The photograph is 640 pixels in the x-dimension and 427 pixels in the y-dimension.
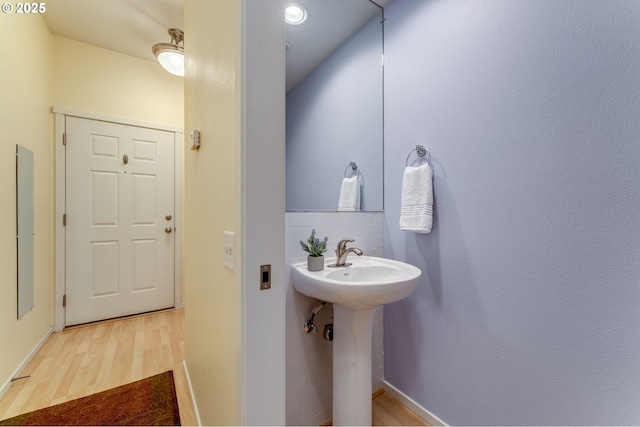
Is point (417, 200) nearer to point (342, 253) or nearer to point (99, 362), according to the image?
point (342, 253)

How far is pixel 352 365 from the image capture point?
128 cm

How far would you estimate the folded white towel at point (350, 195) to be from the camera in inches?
66.7

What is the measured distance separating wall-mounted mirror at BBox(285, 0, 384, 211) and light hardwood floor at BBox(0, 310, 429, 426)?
4.45 feet

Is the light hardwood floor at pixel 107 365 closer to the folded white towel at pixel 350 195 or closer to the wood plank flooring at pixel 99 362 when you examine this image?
the wood plank flooring at pixel 99 362

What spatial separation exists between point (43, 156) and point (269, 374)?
2.73 meters

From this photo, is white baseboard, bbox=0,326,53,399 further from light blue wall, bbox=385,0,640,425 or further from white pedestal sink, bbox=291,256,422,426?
light blue wall, bbox=385,0,640,425

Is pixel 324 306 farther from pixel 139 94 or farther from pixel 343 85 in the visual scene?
pixel 139 94

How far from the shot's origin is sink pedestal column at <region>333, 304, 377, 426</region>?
4.17 feet

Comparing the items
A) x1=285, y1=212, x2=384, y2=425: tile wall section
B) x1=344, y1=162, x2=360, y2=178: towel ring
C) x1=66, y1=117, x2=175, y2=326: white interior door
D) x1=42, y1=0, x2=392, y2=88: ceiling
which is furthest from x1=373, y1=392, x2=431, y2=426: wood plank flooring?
x1=66, y1=117, x2=175, y2=326: white interior door

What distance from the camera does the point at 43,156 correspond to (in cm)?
223

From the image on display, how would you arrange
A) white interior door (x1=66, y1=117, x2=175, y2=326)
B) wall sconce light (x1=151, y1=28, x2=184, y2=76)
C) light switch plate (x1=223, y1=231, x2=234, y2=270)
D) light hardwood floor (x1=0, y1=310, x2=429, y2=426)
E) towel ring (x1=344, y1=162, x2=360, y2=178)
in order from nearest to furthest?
light switch plate (x1=223, y1=231, x2=234, y2=270), light hardwood floor (x1=0, y1=310, x2=429, y2=426), towel ring (x1=344, y1=162, x2=360, y2=178), wall sconce light (x1=151, y1=28, x2=184, y2=76), white interior door (x1=66, y1=117, x2=175, y2=326)

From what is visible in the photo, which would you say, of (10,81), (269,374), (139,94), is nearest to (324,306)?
(269,374)

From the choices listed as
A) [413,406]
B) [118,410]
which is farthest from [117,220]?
[413,406]

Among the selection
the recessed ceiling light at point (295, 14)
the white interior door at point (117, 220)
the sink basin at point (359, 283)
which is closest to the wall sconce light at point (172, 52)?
the white interior door at point (117, 220)
